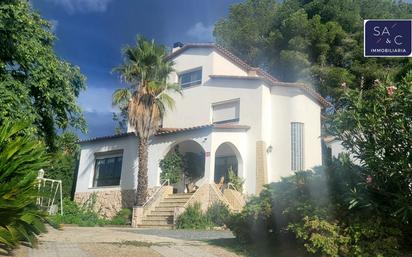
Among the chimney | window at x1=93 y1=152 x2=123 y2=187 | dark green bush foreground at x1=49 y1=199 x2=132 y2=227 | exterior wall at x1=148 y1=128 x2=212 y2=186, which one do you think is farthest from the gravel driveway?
the chimney

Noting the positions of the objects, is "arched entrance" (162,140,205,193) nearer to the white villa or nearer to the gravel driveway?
the white villa

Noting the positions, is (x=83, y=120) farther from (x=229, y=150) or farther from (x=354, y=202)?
(x=354, y=202)

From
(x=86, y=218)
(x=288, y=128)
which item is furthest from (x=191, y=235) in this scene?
(x=288, y=128)

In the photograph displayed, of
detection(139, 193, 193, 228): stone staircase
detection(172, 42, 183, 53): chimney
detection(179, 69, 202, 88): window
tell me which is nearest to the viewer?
detection(139, 193, 193, 228): stone staircase

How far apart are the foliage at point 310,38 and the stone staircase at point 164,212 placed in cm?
1331

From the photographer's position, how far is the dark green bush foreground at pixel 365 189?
25.6 feet

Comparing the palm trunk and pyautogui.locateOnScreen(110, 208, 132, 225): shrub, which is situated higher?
the palm trunk

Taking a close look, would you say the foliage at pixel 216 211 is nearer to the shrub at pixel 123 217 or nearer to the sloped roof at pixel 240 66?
the shrub at pixel 123 217

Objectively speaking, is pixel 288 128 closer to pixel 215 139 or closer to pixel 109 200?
pixel 215 139

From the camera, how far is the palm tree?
23.1 m

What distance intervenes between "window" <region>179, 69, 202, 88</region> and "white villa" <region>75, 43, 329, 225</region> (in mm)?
55

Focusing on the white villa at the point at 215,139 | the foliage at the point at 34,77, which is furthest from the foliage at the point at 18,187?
the white villa at the point at 215,139

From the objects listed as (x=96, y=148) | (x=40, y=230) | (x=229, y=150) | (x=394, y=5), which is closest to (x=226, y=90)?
(x=229, y=150)
